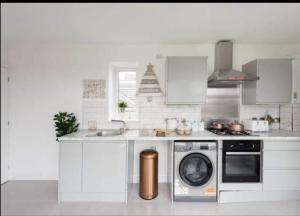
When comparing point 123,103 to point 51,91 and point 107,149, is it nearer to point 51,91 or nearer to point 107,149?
point 107,149

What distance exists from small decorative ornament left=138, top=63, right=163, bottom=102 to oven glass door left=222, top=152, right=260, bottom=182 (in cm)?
146

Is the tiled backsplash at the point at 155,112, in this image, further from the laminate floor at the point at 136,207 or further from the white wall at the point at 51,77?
the laminate floor at the point at 136,207

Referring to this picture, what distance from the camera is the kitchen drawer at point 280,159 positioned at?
2.49m

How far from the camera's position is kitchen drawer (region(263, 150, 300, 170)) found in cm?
249

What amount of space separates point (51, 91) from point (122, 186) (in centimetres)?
202

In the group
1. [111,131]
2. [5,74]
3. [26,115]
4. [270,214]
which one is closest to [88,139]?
[111,131]

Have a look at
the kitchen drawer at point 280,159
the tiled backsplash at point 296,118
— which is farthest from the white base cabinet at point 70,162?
the tiled backsplash at point 296,118

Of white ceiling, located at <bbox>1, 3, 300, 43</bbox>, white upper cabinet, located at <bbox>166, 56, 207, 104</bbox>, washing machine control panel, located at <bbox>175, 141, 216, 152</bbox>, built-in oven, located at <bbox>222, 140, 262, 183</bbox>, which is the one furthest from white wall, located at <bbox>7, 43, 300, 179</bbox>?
built-in oven, located at <bbox>222, 140, 262, 183</bbox>

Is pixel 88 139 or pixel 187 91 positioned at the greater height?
pixel 187 91

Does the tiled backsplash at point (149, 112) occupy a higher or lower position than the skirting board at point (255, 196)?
higher

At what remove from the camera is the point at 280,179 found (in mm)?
2518

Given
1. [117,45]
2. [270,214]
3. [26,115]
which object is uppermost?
[117,45]

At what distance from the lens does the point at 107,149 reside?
2471 millimetres

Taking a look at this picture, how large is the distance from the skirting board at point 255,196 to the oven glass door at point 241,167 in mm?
180
